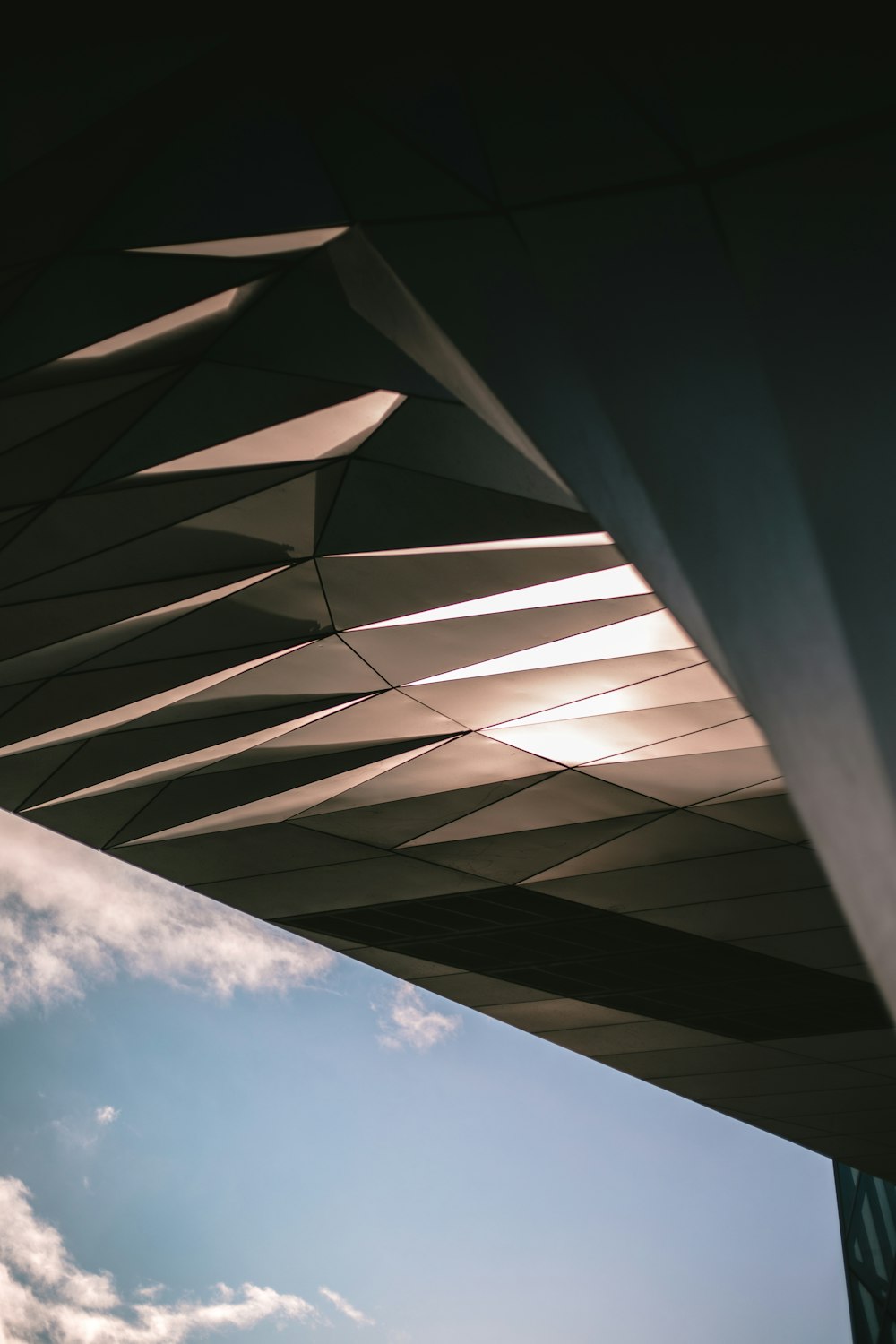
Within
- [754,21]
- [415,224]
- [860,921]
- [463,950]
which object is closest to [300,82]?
[415,224]

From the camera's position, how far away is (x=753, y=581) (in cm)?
429

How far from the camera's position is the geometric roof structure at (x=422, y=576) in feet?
16.0

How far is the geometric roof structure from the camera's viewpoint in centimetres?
486

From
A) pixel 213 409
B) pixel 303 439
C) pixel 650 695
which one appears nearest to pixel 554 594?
pixel 650 695

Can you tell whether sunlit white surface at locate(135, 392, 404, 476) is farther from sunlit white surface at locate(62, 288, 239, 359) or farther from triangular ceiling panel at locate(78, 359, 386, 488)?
sunlit white surface at locate(62, 288, 239, 359)

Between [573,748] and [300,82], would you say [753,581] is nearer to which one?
[300,82]

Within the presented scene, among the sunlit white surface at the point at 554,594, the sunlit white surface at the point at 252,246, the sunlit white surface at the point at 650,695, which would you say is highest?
the sunlit white surface at the point at 650,695

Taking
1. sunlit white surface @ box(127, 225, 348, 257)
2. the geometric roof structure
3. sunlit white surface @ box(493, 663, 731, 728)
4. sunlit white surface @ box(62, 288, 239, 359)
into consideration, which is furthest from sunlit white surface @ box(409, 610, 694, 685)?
sunlit white surface @ box(127, 225, 348, 257)

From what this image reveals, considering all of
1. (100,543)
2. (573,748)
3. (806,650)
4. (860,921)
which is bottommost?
(860,921)

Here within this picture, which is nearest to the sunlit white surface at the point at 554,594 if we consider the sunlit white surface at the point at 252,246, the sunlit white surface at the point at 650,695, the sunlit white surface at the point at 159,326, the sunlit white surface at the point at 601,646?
the sunlit white surface at the point at 601,646

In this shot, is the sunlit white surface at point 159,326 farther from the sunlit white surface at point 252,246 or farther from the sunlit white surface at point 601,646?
the sunlit white surface at point 601,646

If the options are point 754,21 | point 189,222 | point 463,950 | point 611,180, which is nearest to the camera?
point 754,21

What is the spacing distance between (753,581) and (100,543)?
8.18m

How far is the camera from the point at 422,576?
11773mm
